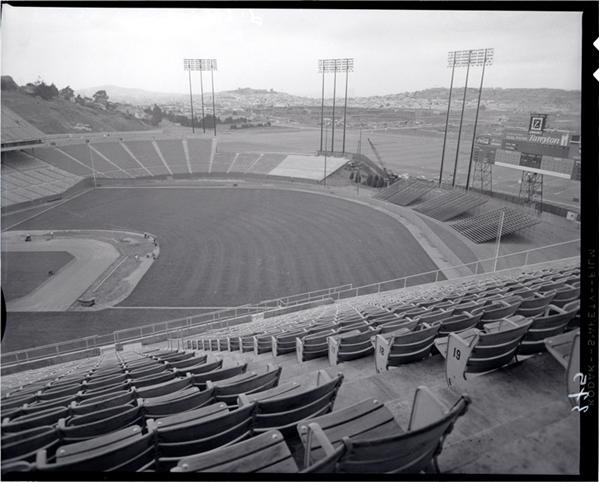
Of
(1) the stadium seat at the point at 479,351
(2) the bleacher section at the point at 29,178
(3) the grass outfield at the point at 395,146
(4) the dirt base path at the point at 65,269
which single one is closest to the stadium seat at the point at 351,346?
(1) the stadium seat at the point at 479,351

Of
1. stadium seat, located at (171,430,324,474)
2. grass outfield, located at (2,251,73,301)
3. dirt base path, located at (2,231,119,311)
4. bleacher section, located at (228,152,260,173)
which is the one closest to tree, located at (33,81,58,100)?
bleacher section, located at (228,152,260,173)

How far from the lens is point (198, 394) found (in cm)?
264

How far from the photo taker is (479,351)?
9.71 feet

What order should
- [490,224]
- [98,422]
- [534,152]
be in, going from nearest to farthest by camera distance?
[98,422], [534,152], [490,224]

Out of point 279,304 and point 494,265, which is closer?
point 279,304

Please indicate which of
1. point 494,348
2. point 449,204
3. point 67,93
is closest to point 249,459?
point 494,348

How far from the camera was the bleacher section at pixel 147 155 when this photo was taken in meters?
34.1

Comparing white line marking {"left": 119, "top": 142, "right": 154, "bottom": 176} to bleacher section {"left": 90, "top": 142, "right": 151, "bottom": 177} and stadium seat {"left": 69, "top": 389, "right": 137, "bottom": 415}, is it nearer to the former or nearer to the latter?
bleacher section {"left": 90, "top": 142, "right": 151, "bottom": 177}

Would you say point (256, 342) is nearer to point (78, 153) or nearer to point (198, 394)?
point (198, 394)

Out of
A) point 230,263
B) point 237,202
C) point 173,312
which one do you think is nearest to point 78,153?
point 237,202

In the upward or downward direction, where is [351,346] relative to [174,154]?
upward

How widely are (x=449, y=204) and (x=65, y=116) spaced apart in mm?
33572

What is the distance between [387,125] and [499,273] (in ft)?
156

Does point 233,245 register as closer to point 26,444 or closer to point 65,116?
point 26,444
